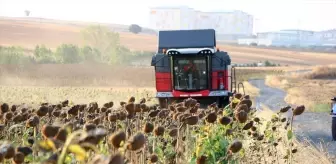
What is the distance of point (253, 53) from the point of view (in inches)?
4975

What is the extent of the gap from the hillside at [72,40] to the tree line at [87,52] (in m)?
4.07

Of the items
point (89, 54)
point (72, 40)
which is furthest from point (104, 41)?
point (72, 40)

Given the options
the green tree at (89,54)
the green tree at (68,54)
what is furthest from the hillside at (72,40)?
the green tree at (89,54)

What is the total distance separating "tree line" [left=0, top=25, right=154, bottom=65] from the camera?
85700mm

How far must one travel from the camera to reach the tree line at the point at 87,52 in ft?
281

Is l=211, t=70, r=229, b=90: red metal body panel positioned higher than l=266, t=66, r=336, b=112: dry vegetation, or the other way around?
l=211, t=70, r=229, b=90: red metal body panel

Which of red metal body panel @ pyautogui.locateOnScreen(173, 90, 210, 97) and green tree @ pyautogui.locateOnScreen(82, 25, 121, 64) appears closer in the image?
red metal body panel @ pyautogui.locateOnScreen(173, 90, 210, 97)

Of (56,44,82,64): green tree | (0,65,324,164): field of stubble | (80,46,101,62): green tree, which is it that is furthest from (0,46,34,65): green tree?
(0,65,324,164): field of stubble

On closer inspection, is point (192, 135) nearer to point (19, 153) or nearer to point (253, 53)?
point (19, 153)

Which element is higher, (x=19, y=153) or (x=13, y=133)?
(x=19, y=153)

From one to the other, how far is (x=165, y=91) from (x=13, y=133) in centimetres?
1522

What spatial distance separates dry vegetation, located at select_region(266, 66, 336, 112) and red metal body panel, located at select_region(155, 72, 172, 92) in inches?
521

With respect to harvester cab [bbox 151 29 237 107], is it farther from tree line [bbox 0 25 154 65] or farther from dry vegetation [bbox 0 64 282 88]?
tree line [bbox 0 25 154 65]

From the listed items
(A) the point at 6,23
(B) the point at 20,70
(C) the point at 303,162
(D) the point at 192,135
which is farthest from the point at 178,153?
(A) the point at 6,23
